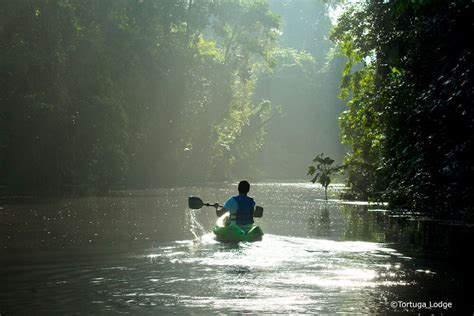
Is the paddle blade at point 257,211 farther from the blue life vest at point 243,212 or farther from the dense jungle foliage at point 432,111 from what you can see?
the dense jungle foliage at point 432,111

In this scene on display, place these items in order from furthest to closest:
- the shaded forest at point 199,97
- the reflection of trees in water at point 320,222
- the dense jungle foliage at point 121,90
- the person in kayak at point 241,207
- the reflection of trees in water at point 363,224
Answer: the dense jungle foliage at point 121,90 → the reflection of trees in water at point 320,222 → the reflection of trees in water at point 363,224 → the person in kayak at point 241,207 → the shaded forest at point 199,97

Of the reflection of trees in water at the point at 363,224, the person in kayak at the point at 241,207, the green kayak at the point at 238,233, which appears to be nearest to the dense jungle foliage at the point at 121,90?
the reflection of trees in water at the point at 363,224

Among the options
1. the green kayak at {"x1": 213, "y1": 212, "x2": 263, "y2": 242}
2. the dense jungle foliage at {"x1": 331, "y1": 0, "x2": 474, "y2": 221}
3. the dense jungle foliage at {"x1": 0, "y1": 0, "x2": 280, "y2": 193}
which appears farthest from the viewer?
the dense jungle foliage at {"x1": 0, "y1": 0, "x2": 280, "y2": 193}

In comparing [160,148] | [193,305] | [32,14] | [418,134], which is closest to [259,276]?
[193,305]

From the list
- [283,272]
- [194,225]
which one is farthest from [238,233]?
[194,225]

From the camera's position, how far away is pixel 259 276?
47.9ft

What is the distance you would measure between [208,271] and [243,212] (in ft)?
17.1

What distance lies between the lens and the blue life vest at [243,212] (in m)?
20.3

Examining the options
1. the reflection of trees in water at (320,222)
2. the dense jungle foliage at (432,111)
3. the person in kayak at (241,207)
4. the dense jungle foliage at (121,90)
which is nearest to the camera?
the dense jungle foliage at (432,111)

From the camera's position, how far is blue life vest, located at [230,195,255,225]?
2031cm

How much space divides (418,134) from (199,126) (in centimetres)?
5451

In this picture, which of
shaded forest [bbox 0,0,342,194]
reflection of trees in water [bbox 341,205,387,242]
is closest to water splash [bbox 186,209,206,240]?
reflection of trees in water [bbox 341,205,387,242]

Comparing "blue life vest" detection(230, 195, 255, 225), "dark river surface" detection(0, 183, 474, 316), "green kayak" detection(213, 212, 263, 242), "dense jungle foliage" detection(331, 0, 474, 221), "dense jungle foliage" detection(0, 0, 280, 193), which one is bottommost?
"dark river surface" detection(0, 183, 474, 316)

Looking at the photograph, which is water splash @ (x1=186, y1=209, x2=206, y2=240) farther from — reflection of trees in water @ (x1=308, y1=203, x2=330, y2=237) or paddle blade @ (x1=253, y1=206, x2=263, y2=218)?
reflection of trees in water @ (x1=308, y1=203, x2=330, y2=237)
